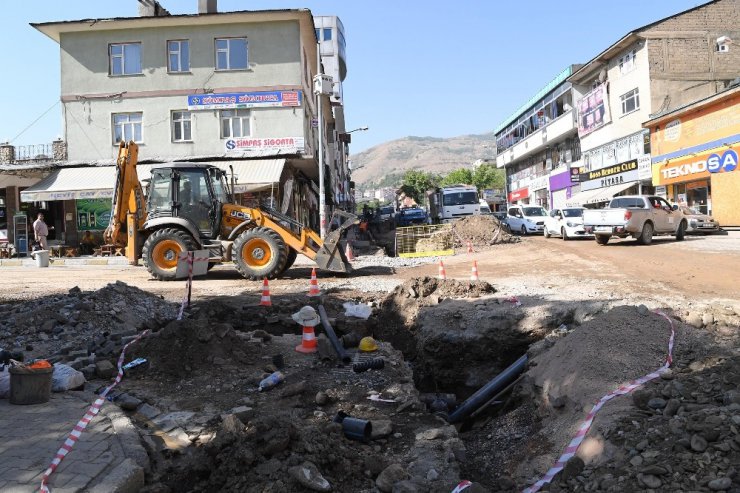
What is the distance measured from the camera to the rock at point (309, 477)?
3.51 metres

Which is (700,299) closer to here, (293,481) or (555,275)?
(555,275)

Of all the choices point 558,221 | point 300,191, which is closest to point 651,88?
point 558,221

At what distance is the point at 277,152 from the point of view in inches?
1007

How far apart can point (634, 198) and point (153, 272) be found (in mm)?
16283

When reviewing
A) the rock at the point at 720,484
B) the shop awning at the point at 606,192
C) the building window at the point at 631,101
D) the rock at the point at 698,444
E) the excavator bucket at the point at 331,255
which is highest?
the building window at the point at 631,101

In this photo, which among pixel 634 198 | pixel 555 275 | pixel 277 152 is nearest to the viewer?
pixel 555 275

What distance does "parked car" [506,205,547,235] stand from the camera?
103 feet

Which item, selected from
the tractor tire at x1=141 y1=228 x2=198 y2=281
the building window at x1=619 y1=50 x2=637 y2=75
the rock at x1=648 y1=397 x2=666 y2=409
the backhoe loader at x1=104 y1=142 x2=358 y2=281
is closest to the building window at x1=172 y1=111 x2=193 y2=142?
the backhoe loader at x1=104 y1=142 x2=358 y2=281

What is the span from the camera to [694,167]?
29500mm

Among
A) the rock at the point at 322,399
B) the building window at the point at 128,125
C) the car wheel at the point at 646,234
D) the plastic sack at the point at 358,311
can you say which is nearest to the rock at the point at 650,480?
the rock at the point at 322,399

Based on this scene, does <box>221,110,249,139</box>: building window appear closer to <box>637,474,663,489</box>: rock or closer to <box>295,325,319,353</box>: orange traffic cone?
<box>295,325,319,353</box>: orange traffic cone

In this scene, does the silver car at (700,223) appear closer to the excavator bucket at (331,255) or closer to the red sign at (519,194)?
the excavator bucket at (331,255)

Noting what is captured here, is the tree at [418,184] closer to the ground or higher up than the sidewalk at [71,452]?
higher up

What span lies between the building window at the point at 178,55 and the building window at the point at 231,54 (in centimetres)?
143
